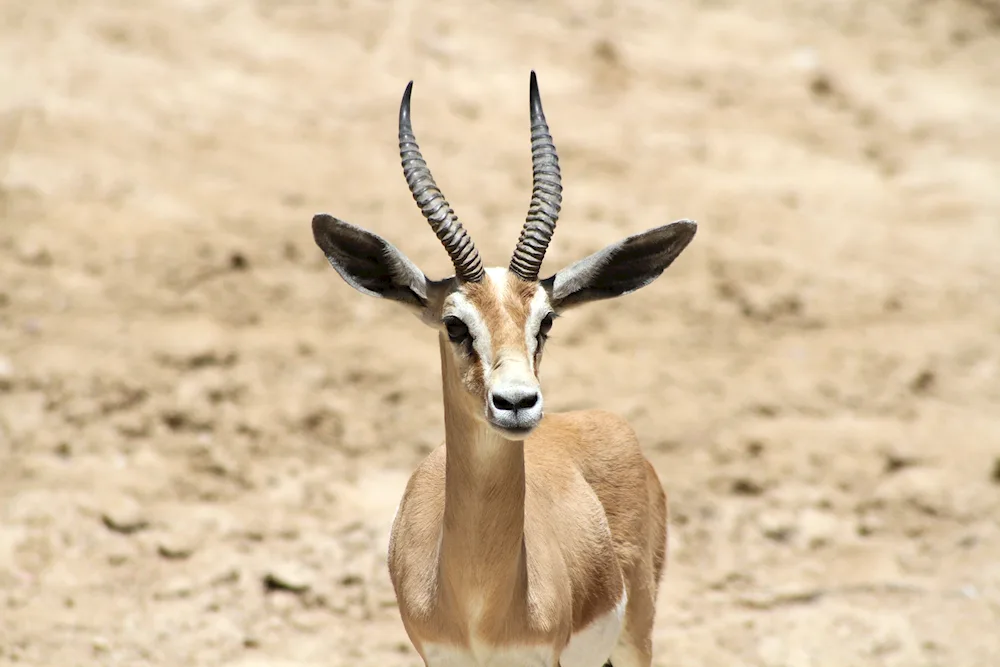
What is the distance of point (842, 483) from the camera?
10.4m

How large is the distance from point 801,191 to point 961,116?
259cm

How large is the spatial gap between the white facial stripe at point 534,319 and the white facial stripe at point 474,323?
17 cm

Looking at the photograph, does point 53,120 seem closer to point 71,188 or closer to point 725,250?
point 71,188

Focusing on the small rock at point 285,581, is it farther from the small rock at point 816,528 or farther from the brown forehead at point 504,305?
the brown forehead at point 504,305

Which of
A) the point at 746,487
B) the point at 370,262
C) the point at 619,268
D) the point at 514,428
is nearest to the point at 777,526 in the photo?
the point at 746,487

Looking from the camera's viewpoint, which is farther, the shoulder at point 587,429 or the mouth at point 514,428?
the shoulder at point 587,429

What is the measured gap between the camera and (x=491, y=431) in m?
5.31

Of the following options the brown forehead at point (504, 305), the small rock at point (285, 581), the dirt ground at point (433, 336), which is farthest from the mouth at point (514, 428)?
the small rock at point (285, 581)

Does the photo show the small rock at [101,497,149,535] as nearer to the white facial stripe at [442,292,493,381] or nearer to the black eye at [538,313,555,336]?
the white facial stripe at [442,292,493,381]

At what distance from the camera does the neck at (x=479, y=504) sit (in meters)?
5.39

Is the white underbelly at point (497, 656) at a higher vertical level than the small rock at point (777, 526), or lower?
higher

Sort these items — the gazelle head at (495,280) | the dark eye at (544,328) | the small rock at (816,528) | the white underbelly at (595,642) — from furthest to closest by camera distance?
the small rock at (816,528)
the white underbelly at (595,642)
the dark eye at (544,328)
the gazelle head at (495,280)

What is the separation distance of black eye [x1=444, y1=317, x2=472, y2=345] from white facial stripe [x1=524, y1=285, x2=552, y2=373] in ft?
0.83

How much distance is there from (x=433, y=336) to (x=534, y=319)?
6.07 m
